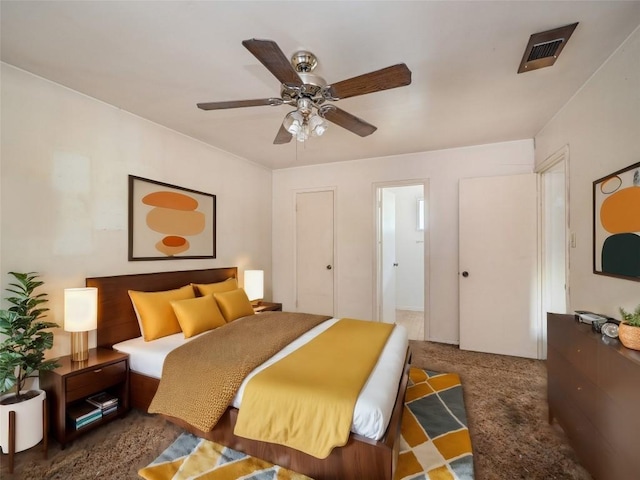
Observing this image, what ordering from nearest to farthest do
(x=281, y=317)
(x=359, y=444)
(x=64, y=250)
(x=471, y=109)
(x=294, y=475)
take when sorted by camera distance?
(x=359, y=444), (x=294, y=475), (x=64, y=250), (x=471, y=109), (x=281, y=317)

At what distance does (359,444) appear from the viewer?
1464 mm

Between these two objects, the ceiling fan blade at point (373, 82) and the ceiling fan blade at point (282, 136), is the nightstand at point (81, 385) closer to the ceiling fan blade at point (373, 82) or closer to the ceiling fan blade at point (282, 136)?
the ceiling fan blade at point (282, 136)

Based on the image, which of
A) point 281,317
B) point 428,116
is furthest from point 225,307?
point 428,116

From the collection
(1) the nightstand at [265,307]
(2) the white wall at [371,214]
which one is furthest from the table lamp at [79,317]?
(2) the white wall at [371,214]

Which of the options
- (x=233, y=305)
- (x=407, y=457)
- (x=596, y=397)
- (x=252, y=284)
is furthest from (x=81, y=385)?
(x=596, y=397)

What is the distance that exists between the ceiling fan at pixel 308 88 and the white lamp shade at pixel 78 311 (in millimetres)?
1568

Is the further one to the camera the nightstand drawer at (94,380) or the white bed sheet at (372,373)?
the nightstand drawer at (94,380)

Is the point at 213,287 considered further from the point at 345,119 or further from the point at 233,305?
the point at 345,119

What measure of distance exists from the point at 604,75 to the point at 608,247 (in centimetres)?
114

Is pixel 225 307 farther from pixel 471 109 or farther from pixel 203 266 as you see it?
pixel 471 109

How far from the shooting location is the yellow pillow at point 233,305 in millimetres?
2926

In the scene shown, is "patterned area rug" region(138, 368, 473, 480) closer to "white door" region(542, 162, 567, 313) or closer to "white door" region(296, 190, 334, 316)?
"white door" region(542, 162, 567, 313)

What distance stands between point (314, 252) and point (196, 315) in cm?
230

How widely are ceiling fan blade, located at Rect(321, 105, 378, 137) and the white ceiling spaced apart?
343 mm
